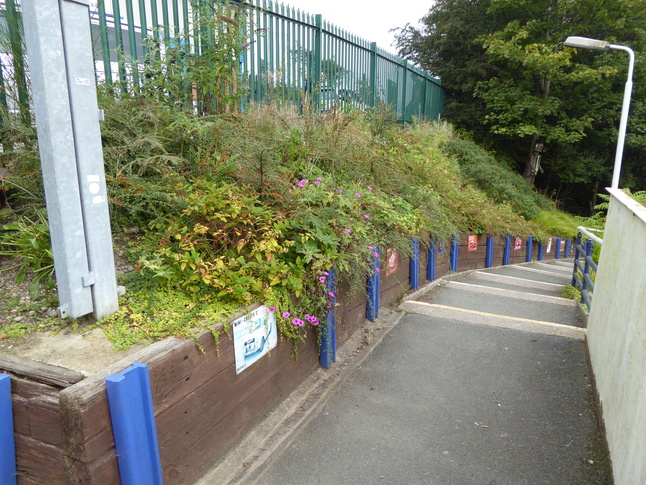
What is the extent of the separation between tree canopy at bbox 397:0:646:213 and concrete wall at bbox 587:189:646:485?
13.3 m

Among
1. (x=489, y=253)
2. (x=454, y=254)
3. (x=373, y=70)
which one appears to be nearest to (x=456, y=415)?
(x=454, y=254)

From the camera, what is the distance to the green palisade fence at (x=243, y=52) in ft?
13.6

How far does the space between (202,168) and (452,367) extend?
2.70 meters

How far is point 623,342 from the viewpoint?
275 cm

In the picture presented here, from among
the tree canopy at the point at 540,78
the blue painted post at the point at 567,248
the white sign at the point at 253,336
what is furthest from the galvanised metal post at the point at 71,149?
the blue painted post at the point at 567,248

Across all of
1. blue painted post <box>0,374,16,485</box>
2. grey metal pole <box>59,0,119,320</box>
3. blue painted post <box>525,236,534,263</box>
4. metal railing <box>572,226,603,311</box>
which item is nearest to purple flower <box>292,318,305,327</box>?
grey metal pole <box>59,0,119,320</box>

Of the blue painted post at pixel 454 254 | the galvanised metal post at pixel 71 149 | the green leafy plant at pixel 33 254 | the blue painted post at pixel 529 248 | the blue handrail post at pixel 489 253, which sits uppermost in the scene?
the galvanised metal post at pixel 71 149

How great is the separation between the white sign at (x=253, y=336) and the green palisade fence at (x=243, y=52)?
257cm

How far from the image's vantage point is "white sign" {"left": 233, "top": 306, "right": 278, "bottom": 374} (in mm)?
2637

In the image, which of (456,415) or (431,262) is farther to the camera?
(431,262)

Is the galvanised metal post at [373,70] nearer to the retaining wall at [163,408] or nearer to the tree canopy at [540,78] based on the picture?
the tree canopy at [540,78]

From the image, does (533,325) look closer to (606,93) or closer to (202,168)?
(202,168)

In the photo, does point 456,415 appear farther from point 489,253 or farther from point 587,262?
point 489,253

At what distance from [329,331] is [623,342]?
197 cm
